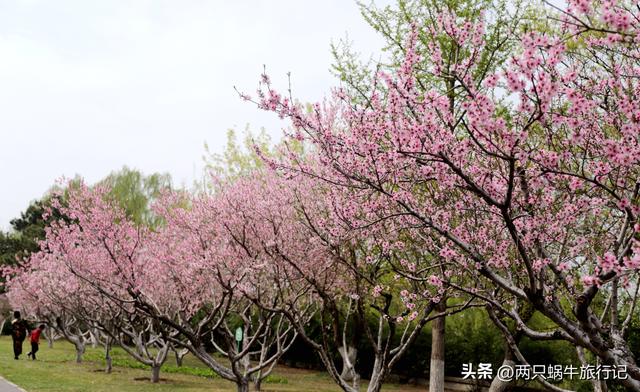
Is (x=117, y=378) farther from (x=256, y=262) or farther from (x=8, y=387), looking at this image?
(x=256, y=262)

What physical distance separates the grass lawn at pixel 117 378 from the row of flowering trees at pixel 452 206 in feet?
3.60

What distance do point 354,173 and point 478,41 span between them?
1570mm

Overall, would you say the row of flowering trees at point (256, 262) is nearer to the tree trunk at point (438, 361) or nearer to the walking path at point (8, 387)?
the tree trunk at point (438, 361)

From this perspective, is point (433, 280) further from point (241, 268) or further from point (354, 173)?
point (241, 268)

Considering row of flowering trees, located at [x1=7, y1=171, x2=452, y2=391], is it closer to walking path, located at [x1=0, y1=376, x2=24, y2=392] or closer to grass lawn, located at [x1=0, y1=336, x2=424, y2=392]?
grass lawn, located at [x1=0, y1=336, x2=424, y2=392]

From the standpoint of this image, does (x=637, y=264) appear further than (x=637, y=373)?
No

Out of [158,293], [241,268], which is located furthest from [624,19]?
[158,293]

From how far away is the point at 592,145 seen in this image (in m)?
5.77

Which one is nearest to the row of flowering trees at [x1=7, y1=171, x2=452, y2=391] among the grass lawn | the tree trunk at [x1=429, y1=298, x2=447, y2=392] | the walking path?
the tree trunk at [x1=429, y1=298, x2=447, y2=392]

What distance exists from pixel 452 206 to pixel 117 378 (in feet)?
44.1

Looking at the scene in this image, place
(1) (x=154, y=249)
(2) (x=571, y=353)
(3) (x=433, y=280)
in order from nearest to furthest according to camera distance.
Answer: (3) (x=433, y=280)
(1) (x=154, y=249)
(2) (x=571, y=353)

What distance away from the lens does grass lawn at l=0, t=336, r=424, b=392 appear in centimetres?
1390

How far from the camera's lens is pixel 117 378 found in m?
16.0

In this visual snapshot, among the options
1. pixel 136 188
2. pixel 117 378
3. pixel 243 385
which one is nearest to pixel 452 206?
pixel 243 385
